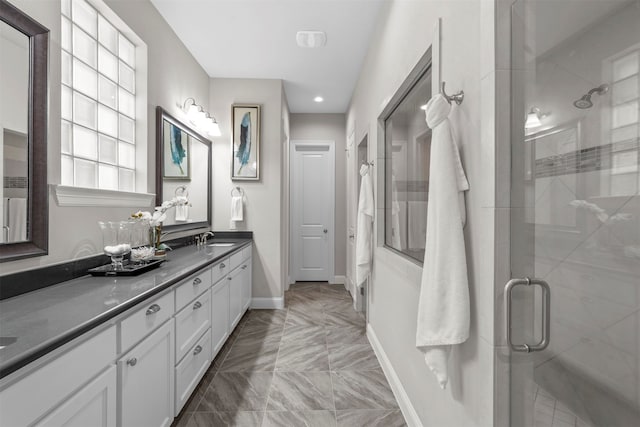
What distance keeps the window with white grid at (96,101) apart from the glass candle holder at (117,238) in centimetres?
31

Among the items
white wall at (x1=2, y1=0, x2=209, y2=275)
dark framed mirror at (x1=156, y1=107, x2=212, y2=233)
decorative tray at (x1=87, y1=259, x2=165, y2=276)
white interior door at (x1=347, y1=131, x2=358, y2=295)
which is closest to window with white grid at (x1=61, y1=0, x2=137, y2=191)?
white wall at (x1=2, y1=0, x2=209, y2=275)

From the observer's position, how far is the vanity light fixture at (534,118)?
0.84 m

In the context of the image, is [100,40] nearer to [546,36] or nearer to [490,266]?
[546,36]

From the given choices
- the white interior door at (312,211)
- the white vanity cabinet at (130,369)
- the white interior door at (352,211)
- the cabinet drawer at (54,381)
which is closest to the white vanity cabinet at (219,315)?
the white vanity cabinet at (130,369)

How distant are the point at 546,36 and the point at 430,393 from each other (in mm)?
1487

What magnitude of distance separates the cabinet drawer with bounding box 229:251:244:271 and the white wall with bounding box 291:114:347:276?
2.27m

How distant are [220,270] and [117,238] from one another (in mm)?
855

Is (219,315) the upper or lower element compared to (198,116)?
lower

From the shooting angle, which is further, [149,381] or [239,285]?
[239,285]

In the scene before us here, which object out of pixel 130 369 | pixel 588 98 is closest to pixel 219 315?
pixel 130 369

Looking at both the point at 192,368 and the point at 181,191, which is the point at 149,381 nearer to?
the point at 192,368

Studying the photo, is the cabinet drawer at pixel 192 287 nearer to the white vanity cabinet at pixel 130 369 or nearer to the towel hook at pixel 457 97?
the white vanity cabinet at pixel 130 369

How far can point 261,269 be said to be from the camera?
3.85m

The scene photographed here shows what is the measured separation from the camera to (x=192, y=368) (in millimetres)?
1954
